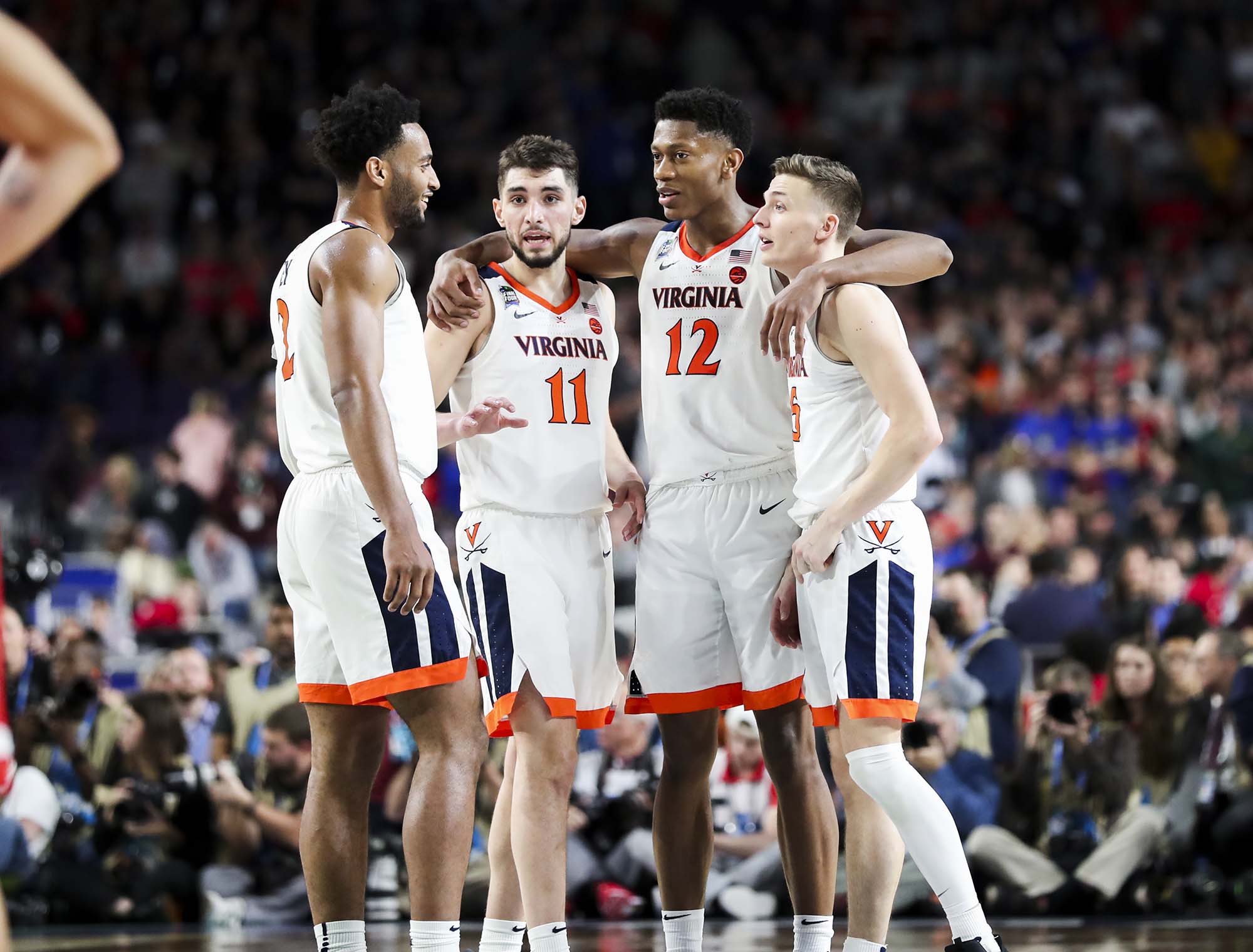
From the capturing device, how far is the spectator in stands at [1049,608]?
9.86 meters

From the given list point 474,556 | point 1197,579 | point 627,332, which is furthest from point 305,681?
point 627,332

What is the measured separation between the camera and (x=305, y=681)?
4.89 meters

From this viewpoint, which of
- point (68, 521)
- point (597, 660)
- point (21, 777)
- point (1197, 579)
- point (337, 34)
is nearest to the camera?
point (597, 660)

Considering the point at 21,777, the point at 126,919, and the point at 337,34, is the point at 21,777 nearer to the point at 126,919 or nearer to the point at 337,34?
the point at 126,919

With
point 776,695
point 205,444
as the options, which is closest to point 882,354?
point 776,695

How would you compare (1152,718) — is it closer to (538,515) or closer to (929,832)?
(929,832)

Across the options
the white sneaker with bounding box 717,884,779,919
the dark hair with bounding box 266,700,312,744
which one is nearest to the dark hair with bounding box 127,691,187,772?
the dark hair with bounding box 266,700,312,744

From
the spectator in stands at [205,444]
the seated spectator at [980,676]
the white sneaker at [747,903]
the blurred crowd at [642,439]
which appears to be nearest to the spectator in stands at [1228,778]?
the blurred crowd at [642,439]

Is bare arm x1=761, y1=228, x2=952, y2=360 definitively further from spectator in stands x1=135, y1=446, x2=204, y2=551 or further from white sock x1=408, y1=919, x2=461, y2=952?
spectator in stands x1=135, y1=446, x2=204, y2=551

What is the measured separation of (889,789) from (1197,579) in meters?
6.81

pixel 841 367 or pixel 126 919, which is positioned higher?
pixel 841 367

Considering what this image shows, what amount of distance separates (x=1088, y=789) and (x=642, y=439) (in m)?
5.51

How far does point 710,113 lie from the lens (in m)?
5.59

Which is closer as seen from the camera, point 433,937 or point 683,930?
point 433,937
